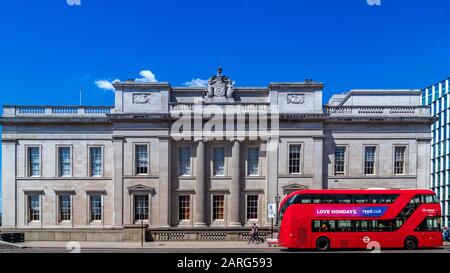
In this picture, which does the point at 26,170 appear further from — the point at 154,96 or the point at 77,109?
the point at 154,96

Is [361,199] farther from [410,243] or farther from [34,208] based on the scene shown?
[34,208]

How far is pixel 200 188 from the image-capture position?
28.8 m

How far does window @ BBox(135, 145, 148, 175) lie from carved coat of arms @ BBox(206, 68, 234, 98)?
6.92 m

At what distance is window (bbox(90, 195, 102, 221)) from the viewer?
30.2 meters

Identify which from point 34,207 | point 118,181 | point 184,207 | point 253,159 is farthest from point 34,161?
point 253,159

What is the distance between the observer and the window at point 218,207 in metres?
29.4

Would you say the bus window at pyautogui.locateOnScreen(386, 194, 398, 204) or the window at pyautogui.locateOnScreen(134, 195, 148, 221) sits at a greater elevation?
the bus window at pyautogui.locateOnScreen(386, 194, 398, 204)

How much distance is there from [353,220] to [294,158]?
1017cm

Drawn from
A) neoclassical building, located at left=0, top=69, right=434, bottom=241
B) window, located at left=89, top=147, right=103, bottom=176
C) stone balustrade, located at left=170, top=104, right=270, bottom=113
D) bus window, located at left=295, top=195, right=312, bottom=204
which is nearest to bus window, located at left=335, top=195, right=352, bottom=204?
bus window, located at left=295, top=195, right=312, bottom=204

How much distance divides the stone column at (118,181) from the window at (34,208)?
278 inches

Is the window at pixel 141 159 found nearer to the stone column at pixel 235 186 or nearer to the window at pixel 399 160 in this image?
the stone column at pixel 235 186

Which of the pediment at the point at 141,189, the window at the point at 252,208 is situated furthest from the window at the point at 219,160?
the pediment at the point at 141,189

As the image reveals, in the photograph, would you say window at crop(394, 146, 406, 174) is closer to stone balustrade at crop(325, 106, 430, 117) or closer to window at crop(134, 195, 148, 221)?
stone balustrade at crop(325, 106, 430, 117)
